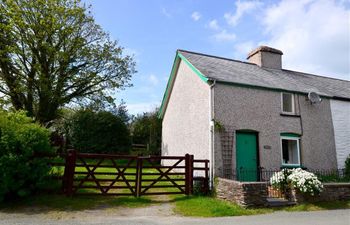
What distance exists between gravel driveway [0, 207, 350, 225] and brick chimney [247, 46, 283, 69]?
1041cm

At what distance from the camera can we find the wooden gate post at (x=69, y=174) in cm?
990

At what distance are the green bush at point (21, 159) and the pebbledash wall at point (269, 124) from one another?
21.9 ft

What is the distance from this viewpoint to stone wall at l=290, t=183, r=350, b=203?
395 inches

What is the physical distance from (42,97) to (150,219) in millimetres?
16904

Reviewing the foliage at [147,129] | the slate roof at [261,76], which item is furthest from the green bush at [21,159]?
the foliage at [147,129]

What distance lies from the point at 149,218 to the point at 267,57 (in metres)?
13.1

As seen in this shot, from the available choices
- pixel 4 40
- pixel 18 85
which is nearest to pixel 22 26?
pixel 4 40

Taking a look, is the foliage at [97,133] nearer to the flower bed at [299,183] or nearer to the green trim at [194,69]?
the green trim at [194,69]

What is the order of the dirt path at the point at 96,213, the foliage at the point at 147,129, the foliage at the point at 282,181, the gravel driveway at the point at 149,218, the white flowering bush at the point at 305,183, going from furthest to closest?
the foliage at the point at 147,129, the foliage at the point at 282,181, the white flowering bush at the point at 305,183, the dirt path at the point at 96,213, the gravel driveway at the point at 149,218

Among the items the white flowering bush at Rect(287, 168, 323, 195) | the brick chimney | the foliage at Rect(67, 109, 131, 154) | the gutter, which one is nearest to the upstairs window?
the brick chimney

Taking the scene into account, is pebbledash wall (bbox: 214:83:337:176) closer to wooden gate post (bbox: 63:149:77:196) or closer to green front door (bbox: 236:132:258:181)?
green front door (bbox: 236:132:258:181)

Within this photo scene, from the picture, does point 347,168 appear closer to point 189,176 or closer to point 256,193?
point 256,193

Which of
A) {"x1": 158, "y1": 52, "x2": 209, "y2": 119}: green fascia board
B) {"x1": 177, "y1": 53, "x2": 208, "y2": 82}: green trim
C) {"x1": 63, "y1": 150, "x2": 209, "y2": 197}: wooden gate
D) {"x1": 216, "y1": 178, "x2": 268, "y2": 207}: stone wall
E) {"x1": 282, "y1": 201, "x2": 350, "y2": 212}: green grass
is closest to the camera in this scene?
{"x1": 216, "y1": 178, "x2": 268, "y2": 207}: stone wall

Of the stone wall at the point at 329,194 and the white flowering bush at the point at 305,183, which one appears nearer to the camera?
the white flowering bush at the point at 305,183
